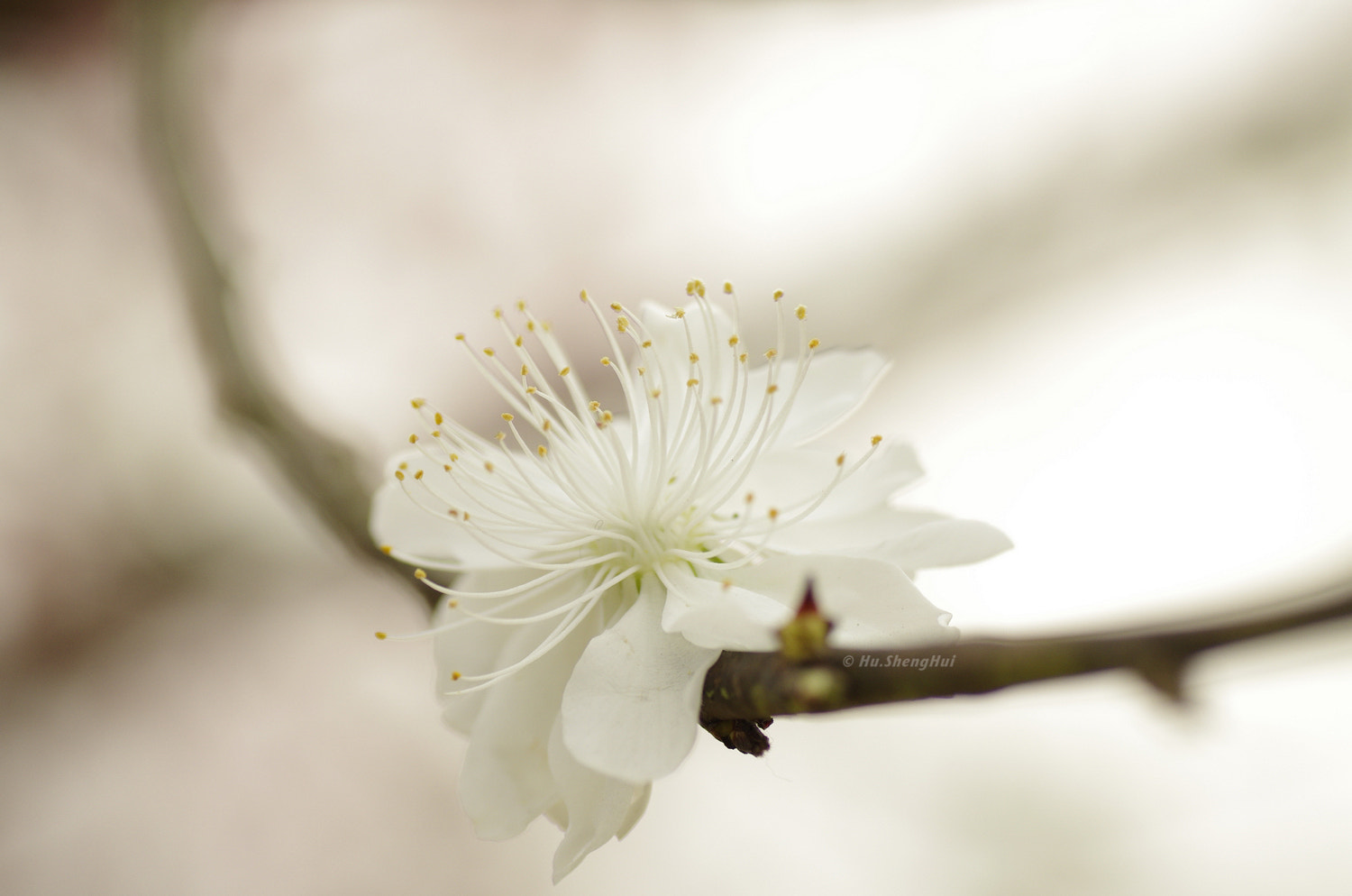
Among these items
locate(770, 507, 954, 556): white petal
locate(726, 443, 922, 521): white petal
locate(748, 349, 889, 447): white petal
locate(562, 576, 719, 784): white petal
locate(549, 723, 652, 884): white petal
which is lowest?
locate(549, 723, 652, 884): white petal

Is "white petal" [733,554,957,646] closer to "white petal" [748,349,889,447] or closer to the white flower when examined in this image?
the white flower

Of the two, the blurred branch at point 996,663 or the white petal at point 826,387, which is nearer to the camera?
the blurred branch at point 996,663

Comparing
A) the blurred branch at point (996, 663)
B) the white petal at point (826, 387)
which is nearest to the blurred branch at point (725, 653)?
the blurred branch at point (996, 663)

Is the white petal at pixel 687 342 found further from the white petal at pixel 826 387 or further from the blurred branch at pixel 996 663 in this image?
the blurred branch at pixel 996 663

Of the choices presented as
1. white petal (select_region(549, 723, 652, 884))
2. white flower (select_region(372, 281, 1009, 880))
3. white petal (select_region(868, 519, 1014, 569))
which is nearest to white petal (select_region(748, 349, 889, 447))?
white flower (select_region(372, 281, 1009, 880))

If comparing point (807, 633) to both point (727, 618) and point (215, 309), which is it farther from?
point (215, 309)

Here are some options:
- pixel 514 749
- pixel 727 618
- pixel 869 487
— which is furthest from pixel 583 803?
pixel 869 487

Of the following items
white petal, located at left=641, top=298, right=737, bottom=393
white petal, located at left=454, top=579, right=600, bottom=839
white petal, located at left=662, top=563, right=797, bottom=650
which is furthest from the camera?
white petal, located at left=641, top=298, right=737, bottom=393
